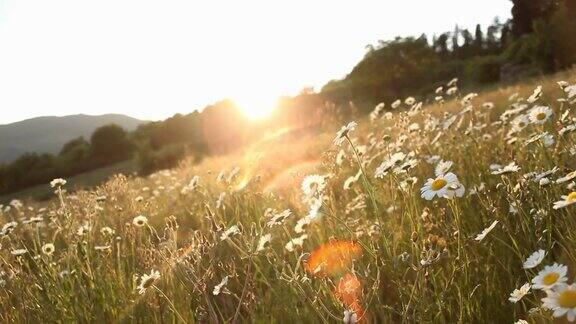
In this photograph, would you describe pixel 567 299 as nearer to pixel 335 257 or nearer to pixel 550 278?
pixel 550 278

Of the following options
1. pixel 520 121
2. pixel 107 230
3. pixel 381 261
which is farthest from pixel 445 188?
pixel 107 230

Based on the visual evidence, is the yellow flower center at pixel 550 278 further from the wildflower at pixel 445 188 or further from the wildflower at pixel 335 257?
the wildflower at pixel 335 257

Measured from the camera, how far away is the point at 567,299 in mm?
1198

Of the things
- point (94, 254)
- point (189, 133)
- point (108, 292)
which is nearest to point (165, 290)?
point (108, 292)

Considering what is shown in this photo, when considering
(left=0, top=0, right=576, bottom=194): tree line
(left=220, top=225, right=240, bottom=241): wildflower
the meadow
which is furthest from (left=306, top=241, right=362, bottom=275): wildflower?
(left=0, top=0, right=576, bottom=194): tree line

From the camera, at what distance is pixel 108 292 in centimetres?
280

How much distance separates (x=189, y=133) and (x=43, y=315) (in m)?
51.2

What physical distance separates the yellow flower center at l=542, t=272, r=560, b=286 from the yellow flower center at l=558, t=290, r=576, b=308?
Result: 0.08 meters

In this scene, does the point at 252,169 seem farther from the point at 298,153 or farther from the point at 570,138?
the point at 298,153

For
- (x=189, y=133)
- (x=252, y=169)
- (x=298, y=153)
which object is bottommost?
(x=189, y=133)

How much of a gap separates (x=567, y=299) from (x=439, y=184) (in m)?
0.98

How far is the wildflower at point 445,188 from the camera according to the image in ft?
6.50

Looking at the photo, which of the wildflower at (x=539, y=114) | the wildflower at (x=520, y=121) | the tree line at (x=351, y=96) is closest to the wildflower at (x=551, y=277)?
the wildflower at (x=539, y=114)

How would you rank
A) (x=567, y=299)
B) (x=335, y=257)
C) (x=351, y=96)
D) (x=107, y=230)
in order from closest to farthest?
(x=567, y=299), (x=335, y=257), (x=107, y=230), (x=351, y=96)
